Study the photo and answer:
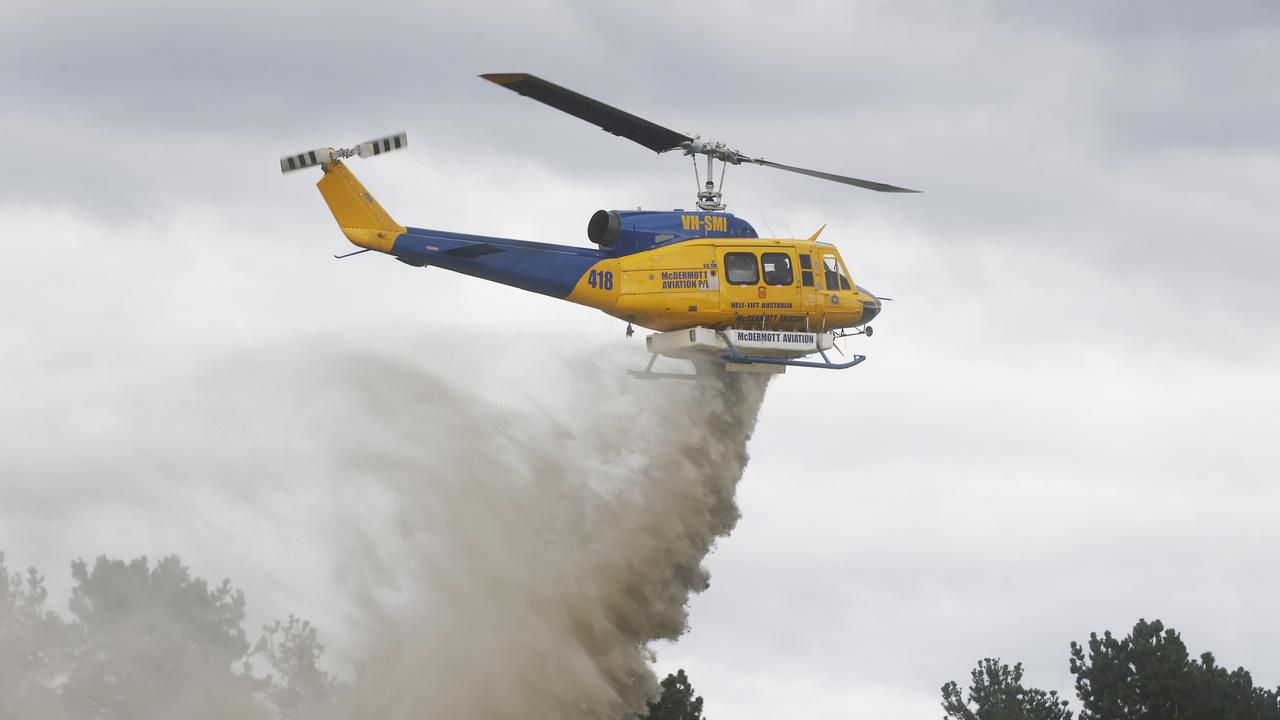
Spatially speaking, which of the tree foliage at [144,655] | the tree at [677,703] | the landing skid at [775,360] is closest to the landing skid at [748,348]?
the landing skid at [775,360]

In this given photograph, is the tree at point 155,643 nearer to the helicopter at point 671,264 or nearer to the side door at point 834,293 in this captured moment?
the helicopter at point 671,264

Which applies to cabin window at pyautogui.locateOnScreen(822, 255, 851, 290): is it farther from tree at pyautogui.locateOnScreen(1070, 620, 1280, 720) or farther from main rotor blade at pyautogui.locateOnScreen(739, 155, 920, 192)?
tree at pyautogui.locateOnScreen(1070, 620, 1280, 720)

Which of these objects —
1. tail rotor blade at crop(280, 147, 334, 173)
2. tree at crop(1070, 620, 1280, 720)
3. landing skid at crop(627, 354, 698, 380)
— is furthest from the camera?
tree at crop(1070, 620, 1280, 720)

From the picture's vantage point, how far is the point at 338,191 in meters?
35.6

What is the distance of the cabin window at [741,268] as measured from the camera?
37.5 metres

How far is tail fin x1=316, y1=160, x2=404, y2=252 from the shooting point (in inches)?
1394

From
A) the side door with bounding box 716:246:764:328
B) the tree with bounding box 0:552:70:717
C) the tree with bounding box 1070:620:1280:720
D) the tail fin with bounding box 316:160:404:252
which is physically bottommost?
the tree with bounding box 0:552:70:717

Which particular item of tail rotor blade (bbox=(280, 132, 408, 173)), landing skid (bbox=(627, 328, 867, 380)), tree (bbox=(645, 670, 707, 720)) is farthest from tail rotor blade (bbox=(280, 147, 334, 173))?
tree (bbox=(645, 670, 707, 720))

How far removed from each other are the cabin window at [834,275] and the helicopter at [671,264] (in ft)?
0.06

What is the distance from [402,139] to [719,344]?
22.3 ft

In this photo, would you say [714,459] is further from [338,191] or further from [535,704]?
[338,191]

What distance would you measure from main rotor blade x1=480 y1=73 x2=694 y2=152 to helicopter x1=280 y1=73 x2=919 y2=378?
0.03 metres

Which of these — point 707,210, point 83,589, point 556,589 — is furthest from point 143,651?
point 707,210

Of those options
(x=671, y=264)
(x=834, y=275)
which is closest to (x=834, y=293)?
(x=834, y=275)
